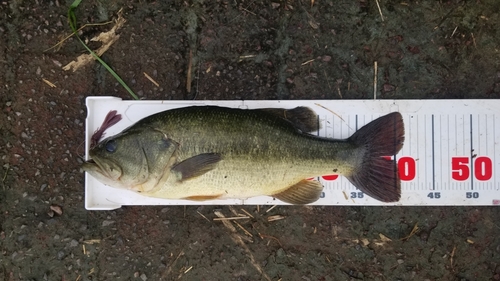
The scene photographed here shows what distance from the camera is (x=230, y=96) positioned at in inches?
143

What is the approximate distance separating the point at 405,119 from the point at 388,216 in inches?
32.4

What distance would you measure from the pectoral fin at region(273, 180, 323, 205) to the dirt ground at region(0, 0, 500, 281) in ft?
1.34

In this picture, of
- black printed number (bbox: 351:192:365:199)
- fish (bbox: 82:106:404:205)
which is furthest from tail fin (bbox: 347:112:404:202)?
black printed number (bbox: 351:192:365:199)

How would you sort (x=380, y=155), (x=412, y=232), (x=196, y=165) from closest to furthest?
1. (x=196, y=165)
2. (x=380, y=155)
3. (x=412, y=232)

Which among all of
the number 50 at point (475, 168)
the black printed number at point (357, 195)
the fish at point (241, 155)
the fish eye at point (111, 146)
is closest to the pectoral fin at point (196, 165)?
the fish at point (241, 155)

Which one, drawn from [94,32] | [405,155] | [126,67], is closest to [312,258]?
[405,155]

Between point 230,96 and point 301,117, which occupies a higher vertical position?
point 230,96

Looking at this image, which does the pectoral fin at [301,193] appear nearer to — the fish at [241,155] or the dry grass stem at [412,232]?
the fish at [241,155]

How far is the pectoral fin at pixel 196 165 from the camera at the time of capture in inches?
114

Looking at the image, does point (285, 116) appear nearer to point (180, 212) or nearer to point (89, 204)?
point (180, 212)

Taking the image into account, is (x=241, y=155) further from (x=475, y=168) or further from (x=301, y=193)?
(x=475, y=168)

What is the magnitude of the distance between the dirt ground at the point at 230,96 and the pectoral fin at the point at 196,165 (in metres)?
0.78

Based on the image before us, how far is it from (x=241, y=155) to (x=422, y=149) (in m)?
1.54

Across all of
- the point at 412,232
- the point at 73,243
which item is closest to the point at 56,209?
the point at 73,243
